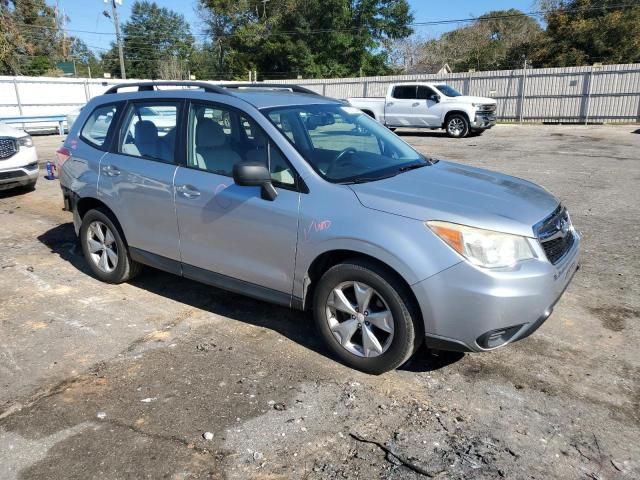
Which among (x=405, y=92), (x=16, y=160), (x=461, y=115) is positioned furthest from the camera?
(x=405, y=92)

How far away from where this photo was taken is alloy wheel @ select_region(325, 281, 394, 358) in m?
3.37

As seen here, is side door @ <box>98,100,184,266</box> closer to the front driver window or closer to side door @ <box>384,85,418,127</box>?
the front driver window

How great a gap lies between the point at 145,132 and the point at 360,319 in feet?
A: 8.61

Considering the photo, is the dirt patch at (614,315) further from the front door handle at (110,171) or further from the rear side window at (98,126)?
the rear side window at (98,126)

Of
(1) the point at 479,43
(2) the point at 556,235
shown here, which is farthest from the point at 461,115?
(1) the point at 479,43

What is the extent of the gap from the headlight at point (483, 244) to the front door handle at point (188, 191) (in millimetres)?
1890

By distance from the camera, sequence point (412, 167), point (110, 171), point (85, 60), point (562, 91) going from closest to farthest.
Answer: point (412, 167) → point (110, 171) → point (562, 91) → point (85, 60)

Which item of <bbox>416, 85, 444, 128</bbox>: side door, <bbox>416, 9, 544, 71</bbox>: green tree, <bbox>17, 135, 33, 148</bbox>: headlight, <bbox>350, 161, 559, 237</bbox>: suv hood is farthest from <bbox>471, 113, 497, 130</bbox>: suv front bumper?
<bbox>416, 9, 544, 71</bbox>: green tree

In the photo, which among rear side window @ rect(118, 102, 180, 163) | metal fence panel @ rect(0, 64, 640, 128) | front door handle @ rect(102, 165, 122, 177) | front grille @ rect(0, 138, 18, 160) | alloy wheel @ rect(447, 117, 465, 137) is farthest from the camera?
metal fence panel @ rect(0, 64, 640, 128)

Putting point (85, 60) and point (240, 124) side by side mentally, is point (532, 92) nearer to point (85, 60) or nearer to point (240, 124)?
point (240, 124)

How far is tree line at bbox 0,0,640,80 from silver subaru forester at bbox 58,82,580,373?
37.1 meters

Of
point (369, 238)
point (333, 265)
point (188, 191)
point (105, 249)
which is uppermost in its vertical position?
point (188, 191)

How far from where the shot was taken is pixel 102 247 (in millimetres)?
5145

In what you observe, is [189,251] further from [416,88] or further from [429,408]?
[416,88]
